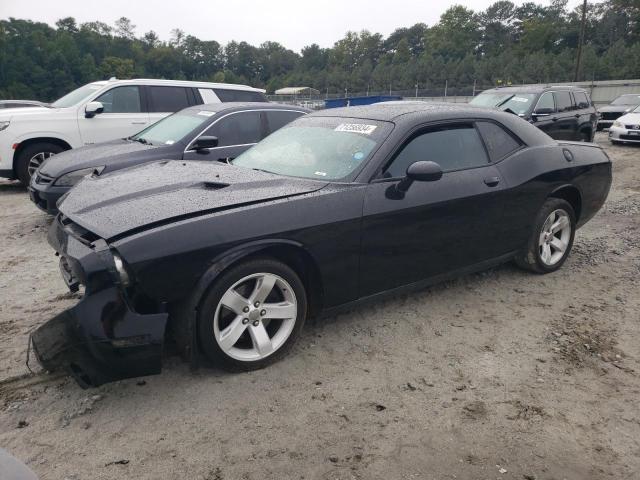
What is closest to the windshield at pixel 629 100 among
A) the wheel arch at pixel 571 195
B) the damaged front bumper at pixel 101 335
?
the wheel arch at pixel 571 195

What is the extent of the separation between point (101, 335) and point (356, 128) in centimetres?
229

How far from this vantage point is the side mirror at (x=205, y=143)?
5.62 m

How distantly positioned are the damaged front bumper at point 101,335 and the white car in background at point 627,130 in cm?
1523

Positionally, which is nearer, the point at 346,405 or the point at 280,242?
the point at 346,405

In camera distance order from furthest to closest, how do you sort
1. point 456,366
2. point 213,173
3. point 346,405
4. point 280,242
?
point 213,173, point 456,366, point 280,242, point 346,405

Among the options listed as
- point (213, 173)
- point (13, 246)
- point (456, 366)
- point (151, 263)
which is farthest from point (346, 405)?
point (13, 246)

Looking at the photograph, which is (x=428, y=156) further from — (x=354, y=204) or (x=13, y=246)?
(x=13, y=246)

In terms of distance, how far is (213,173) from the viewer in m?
3.55

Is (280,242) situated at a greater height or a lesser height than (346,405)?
greater

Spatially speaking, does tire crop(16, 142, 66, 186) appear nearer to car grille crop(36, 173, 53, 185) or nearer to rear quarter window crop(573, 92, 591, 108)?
car grille crop(36, 173, 53, 185)


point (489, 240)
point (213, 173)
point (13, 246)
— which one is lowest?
point (13, 246)

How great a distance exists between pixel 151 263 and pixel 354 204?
1337mm

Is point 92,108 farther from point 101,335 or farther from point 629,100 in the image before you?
point 629,100

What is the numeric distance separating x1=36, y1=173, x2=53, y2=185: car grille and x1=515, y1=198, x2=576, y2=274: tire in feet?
16.7
